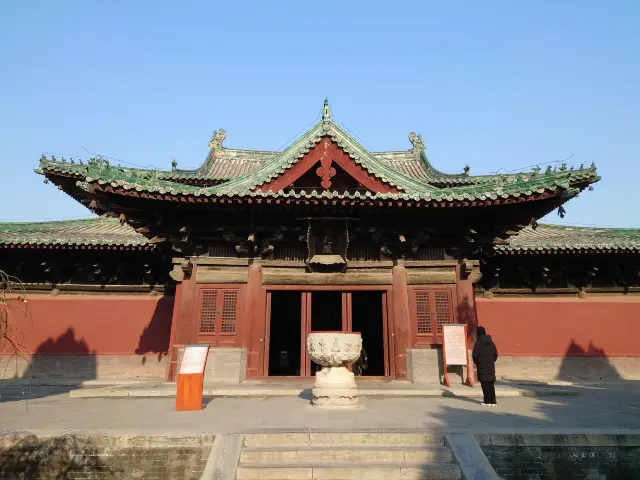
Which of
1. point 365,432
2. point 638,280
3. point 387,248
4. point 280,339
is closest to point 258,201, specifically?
point 387,248

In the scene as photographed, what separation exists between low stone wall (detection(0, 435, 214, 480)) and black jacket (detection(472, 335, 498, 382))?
6.16 m

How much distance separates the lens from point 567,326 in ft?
52.3

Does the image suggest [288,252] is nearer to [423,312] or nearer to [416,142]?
[423,312]

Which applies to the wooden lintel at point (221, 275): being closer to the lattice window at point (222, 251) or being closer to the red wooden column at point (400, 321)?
the lattice window at point (222, 251)

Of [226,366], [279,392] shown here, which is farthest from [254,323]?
[279,392]

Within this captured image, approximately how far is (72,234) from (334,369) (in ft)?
40.0

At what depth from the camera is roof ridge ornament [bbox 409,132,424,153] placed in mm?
24766

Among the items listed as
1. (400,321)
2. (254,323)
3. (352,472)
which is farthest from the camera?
(400,321)

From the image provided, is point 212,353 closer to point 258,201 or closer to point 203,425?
point 258,201

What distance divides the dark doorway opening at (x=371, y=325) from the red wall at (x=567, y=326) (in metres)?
5.26

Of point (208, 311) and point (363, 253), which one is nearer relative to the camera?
point (208, 311)

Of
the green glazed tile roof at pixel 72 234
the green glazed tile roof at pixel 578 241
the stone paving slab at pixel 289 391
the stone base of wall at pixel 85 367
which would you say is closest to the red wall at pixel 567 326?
the green glazed tile roof at pixel 578 241

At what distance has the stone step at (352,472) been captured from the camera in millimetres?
5566

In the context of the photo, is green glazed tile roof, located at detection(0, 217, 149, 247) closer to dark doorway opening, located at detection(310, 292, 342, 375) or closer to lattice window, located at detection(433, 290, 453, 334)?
dark doorway opening, located at detection(310, 292, 342, 375)
